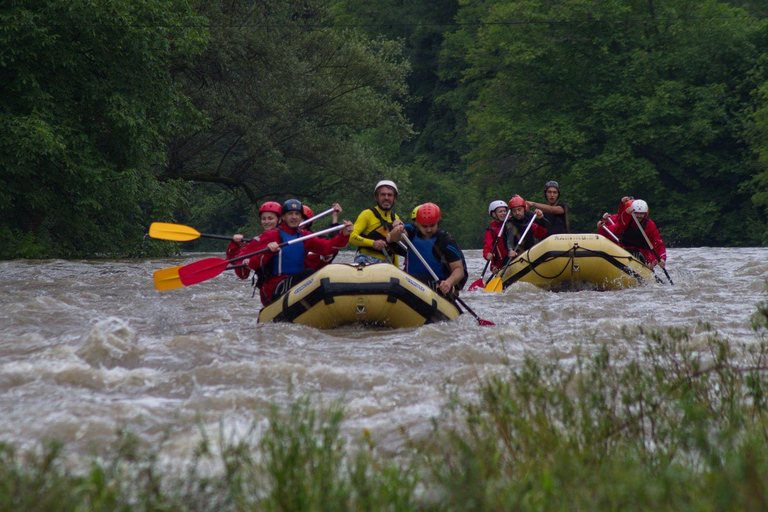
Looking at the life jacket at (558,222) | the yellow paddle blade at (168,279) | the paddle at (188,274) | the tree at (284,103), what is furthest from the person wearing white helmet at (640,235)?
the tree at (284,103)

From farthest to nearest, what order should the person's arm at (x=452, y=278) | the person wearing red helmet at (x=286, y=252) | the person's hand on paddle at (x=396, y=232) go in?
1. the person wearing red helmet at (x=286, y=252)
2. the person's hand on paddle at (x=396, y=232)
3. the person's arm at (x=452, y=278)

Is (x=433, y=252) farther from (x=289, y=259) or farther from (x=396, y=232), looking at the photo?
(x=289, y=259)

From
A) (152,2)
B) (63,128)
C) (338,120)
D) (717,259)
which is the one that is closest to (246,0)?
(338,120)

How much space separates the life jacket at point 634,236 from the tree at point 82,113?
9.43 m

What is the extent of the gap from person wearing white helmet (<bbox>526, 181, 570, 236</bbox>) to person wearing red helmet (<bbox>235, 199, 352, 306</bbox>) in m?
5.17

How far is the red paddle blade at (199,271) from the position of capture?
369 inches

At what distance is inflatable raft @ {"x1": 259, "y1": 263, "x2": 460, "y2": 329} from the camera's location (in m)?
7.81

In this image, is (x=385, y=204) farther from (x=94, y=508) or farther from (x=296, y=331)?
(x=94, y=508)

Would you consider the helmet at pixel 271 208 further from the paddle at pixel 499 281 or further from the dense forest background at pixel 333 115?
the dense forest background at pixel 333 115

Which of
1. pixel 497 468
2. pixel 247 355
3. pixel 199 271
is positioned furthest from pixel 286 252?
pixel 497 468

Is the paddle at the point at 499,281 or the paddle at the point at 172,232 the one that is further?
the paddle at the point at 499,281

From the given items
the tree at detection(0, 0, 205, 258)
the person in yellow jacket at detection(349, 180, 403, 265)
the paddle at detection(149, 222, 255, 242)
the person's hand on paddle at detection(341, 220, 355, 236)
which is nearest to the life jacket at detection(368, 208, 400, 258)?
the person in yellow jacket at detection(349, 180, 403, 265)

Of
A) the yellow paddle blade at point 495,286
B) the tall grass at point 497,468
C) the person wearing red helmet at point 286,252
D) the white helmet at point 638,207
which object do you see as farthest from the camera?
the white helmet at point 638,207

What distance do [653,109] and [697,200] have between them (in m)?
3.57
